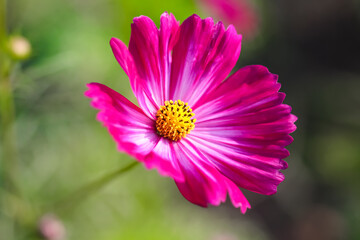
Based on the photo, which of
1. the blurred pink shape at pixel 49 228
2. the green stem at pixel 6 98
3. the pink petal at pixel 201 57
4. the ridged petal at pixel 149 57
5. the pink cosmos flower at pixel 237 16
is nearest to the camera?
the ridged petal at pixel 149 57

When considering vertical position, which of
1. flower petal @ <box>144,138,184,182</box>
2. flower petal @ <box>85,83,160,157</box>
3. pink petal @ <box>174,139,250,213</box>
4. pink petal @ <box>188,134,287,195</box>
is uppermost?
flower petal @ <box>85,83,160,157</box>

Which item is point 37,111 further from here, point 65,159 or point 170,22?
point 170,22

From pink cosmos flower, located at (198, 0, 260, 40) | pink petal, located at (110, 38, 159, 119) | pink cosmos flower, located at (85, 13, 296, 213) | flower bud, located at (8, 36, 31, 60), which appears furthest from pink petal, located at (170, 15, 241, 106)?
pink cosmos flower, located at (198, 0, 260, 40)

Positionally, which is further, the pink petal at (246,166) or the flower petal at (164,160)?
the pink petal at (246,166)

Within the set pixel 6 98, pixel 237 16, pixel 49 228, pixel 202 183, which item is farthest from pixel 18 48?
pixel 237 16

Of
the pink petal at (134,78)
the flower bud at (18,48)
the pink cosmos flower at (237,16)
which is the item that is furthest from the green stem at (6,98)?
the pink cosmos flower at (237,16)

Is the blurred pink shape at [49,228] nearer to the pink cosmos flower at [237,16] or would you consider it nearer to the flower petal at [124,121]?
the flower petal at [124,121]

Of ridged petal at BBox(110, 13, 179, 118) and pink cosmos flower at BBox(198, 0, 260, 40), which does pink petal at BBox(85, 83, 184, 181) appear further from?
pink cosmos flower at BBox(198, 0, 260, 40)
